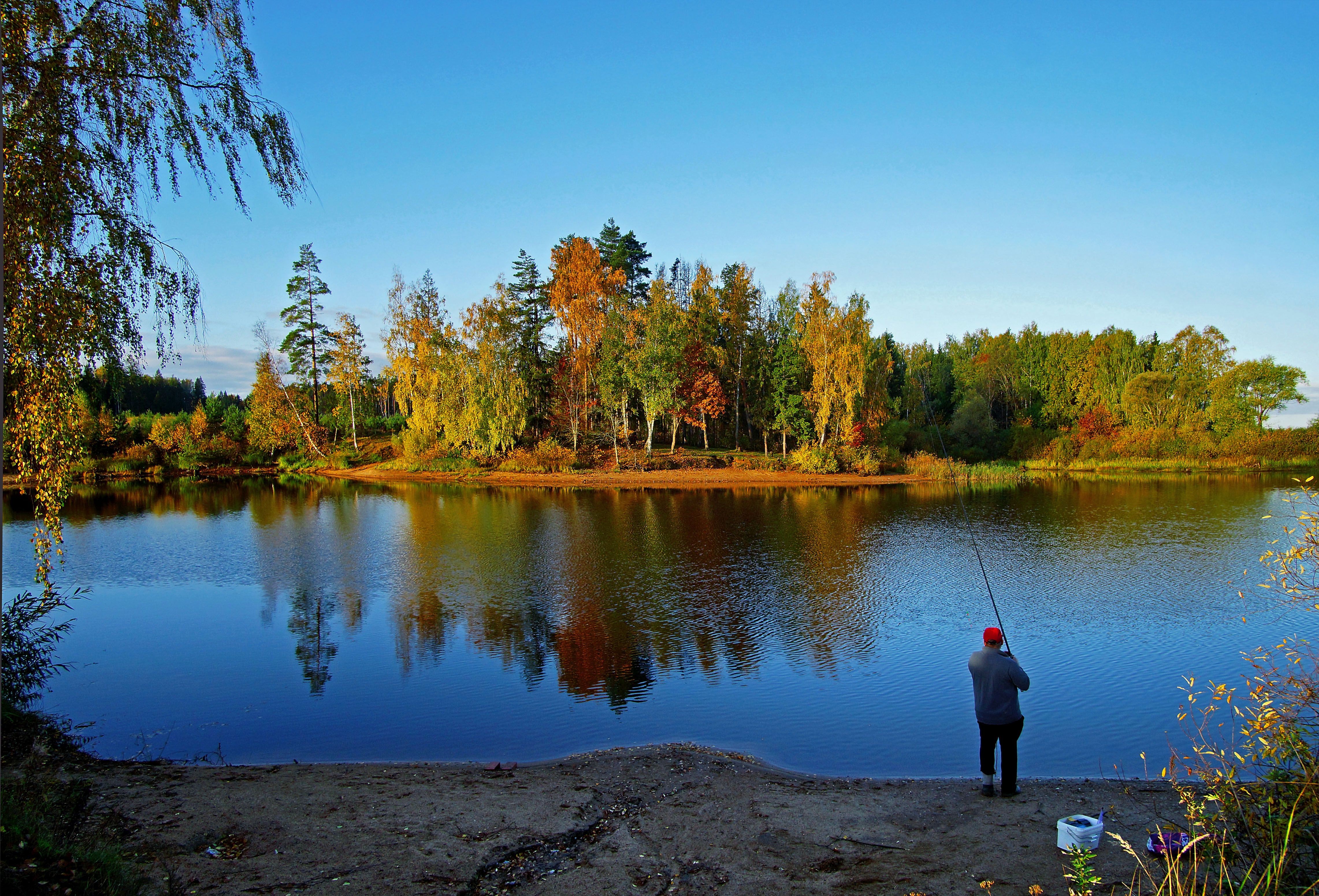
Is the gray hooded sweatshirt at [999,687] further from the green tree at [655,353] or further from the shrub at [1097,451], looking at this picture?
the shrub at [1097,451]

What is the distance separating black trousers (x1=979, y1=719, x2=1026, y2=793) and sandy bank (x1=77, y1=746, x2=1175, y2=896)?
228mm

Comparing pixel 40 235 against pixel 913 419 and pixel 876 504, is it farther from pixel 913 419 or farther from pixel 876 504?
pixel 913 419

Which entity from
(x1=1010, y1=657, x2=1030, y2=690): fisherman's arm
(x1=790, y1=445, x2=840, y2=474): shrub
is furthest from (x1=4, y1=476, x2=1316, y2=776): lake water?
(x1=790, y1=445, x2=840, y2=474): shrub

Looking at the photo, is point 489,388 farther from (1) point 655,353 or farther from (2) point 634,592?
(2) point 634,592

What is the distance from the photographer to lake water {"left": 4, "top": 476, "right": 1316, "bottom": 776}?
33.9ft

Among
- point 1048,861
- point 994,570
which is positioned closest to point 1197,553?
point 994,570

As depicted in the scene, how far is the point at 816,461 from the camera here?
47625 mm

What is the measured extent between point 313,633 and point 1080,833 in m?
13.7

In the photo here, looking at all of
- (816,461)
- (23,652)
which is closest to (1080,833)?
(23,652)

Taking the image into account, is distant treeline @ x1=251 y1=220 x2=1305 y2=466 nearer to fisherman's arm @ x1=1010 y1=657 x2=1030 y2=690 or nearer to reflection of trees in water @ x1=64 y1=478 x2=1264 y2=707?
reflection of trees in water @ x1=64 y1=478 x2=1264 y2=707

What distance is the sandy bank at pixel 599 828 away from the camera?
609 centimetres

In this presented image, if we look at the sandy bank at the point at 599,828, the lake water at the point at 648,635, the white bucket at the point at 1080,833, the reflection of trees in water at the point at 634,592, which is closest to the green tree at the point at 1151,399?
the lake water at the point at 648,635

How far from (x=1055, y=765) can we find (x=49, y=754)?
1165cm

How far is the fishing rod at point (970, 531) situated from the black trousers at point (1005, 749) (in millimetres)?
743
